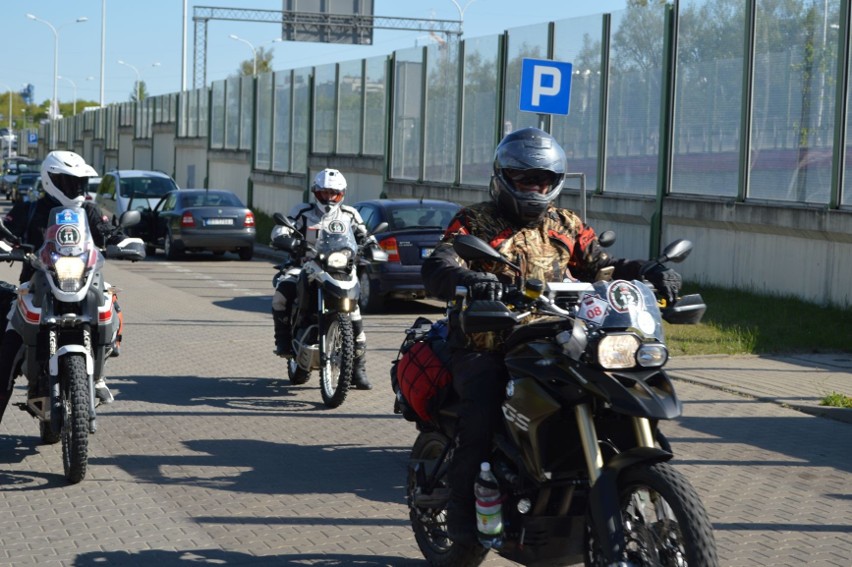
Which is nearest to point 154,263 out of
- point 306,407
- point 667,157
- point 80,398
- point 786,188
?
point 667,157

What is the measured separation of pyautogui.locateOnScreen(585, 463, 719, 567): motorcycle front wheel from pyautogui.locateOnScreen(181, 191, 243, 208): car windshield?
24711 mm

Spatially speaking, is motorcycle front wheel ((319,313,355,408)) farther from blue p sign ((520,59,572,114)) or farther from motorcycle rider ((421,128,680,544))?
blue p sign ((520,59,572,114))

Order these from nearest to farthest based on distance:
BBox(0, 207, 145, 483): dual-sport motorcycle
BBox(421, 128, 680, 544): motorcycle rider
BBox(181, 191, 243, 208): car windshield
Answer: BBox(421, 128, 680, 544): motorcycle rider
BBox(0, 207, 145, 483): dual-sport motorcycle
BBox(181, 191, 243, 208): car windshield

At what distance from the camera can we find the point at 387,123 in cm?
3300

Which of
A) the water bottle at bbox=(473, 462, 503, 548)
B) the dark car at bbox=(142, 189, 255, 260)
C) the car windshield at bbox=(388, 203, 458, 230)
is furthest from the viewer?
the dark car at bbox=(142, 189, 255, 260)

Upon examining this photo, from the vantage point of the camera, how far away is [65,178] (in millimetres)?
7953

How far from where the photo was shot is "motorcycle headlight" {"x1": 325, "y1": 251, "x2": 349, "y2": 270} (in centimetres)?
1062

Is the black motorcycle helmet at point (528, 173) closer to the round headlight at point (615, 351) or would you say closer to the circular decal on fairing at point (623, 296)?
the circular decal on fairing at point (623, 296)

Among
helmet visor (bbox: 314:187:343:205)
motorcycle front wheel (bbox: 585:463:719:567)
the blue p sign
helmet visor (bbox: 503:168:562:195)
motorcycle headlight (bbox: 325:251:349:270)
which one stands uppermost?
the blue p sign

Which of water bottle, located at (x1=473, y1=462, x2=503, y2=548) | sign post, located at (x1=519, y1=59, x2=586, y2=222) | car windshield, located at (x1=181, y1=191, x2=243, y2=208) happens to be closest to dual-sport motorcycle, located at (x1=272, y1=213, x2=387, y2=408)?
sign post, located at (x1=519, y1=59, x2=586, y2=222)

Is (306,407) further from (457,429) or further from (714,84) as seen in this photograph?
(714,84)

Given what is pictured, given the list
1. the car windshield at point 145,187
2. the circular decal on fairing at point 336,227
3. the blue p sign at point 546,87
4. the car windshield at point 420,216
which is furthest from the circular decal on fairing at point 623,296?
the car windshield at point 145,187

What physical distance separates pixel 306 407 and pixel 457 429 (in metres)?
5.28

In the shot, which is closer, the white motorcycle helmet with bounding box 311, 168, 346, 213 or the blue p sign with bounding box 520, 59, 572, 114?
the white motorcycle helmet with bounding box 311, 168, 346, 213
